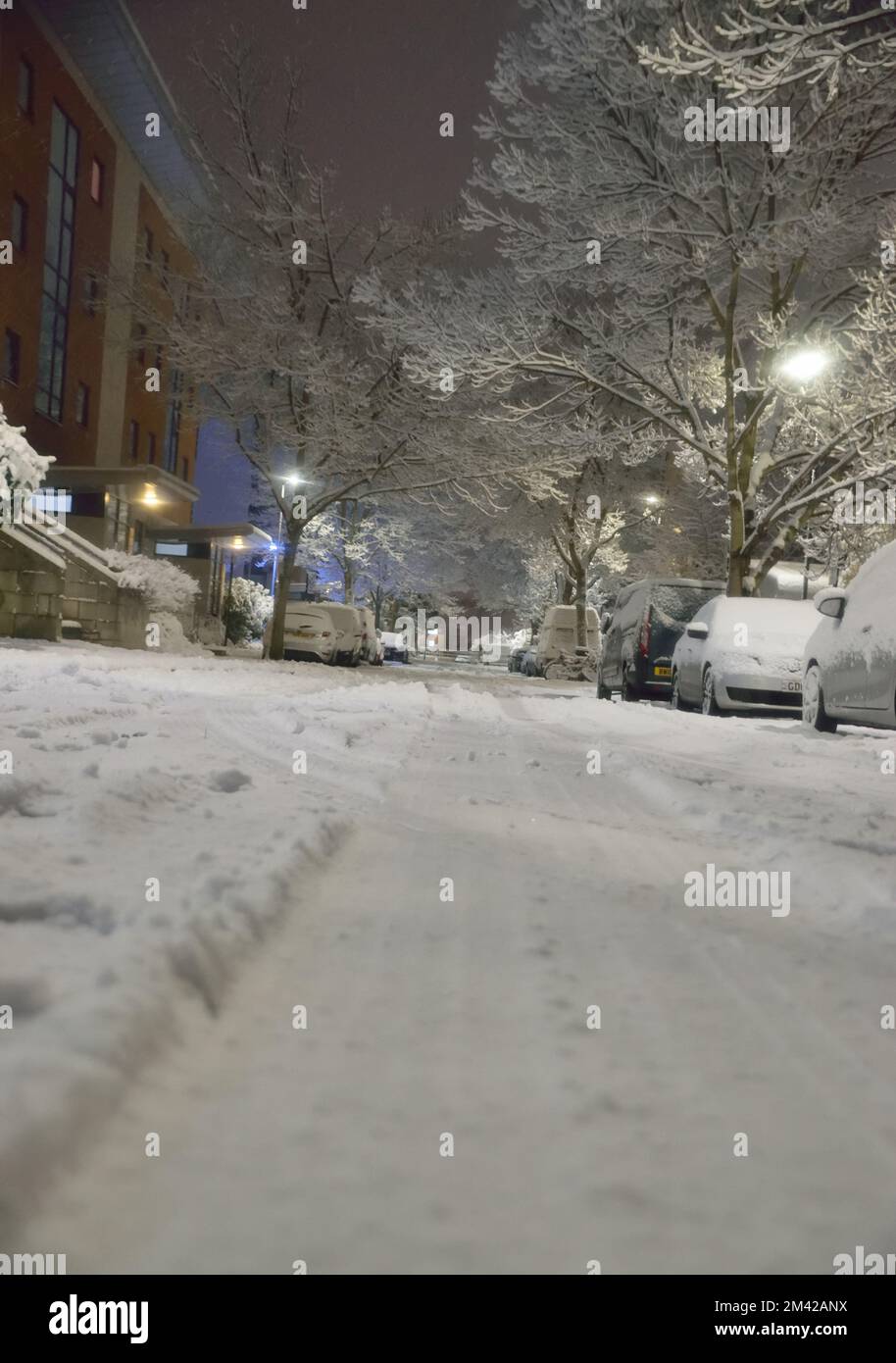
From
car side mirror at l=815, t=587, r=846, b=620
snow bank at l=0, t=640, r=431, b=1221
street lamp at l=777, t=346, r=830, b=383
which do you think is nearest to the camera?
snow bank at l=0, t=640, r=431, b=1221

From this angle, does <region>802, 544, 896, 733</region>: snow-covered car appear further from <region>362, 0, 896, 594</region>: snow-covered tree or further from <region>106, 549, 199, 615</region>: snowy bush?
<region>106, 549, 199, 615</region>: snowy bush

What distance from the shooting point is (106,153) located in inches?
1270

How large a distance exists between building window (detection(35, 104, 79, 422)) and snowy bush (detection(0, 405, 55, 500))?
1267 centimetres

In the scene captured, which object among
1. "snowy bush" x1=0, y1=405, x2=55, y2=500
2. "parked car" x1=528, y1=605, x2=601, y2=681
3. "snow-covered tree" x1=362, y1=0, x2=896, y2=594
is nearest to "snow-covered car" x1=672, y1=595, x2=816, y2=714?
"snow-covered tree" x1=362, y1=0, x2=896, y2=594

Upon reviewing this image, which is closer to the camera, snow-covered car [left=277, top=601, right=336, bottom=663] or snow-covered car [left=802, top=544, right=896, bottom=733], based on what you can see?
snow-covered car [left=802, top=544, right=896, bottom=733]

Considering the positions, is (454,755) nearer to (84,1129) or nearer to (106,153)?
(84,1129)

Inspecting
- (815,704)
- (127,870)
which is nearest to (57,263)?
(815,704)

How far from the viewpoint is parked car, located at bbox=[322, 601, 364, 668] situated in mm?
27328

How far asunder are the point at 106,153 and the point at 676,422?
23.6 m

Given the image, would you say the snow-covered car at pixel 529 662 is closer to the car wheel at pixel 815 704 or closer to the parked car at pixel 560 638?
the parked car at pixel 560 638

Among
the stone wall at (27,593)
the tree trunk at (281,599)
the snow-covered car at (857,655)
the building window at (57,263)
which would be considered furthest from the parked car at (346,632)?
the snow-covered car at (857,655)

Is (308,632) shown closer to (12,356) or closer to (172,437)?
(12,356)
